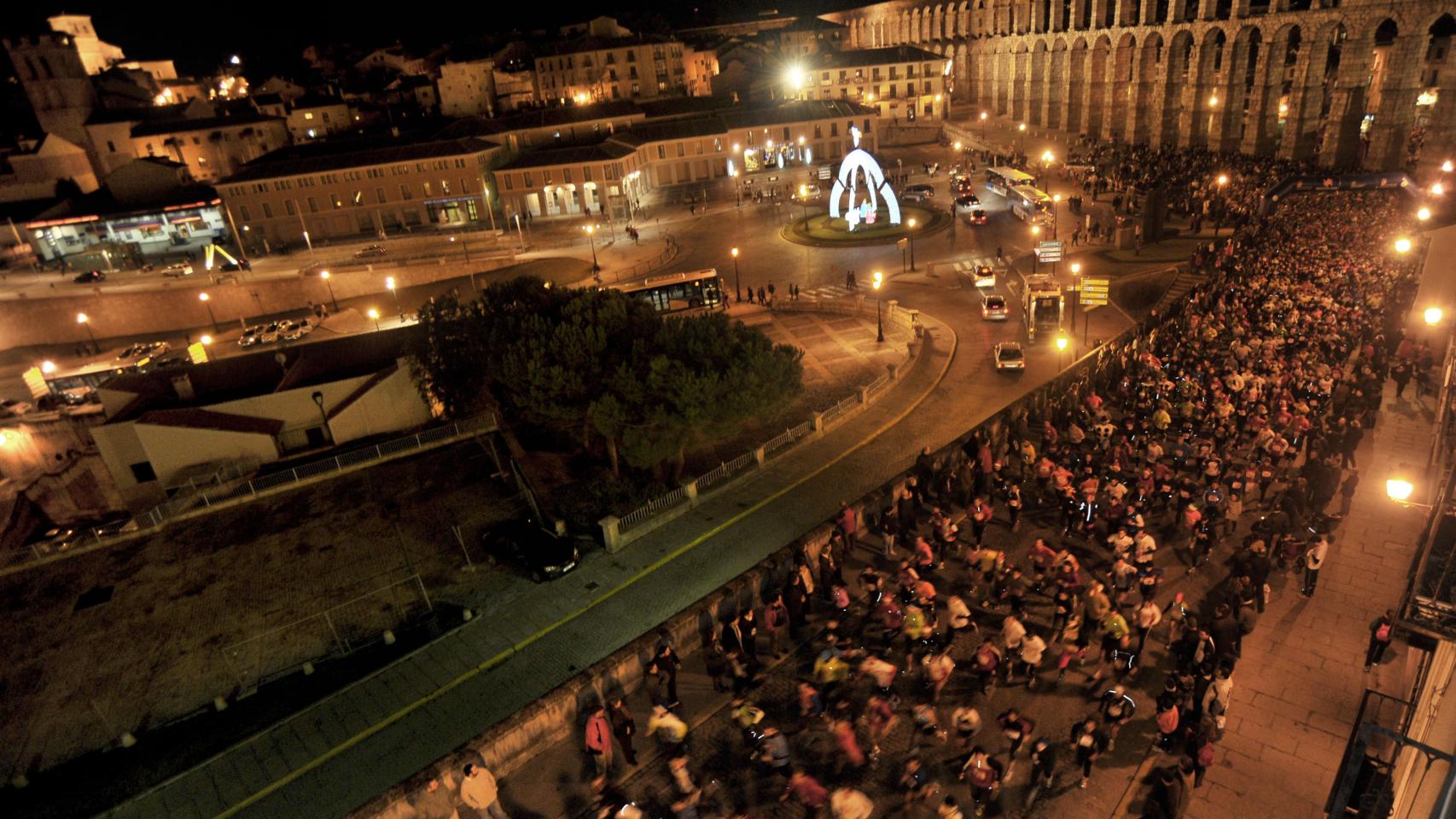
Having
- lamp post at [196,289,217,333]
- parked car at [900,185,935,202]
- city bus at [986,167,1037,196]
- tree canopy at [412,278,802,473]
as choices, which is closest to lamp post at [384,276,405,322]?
lamp post at [196,289,217,333]

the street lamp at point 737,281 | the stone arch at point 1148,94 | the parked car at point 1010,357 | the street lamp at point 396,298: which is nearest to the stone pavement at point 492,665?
the parked car at point 1010,357

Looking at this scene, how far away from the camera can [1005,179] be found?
56844 millimetres

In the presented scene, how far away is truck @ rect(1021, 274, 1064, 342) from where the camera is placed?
3070cm

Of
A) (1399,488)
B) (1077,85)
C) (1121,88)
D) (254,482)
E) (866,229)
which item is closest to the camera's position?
(1399,488)

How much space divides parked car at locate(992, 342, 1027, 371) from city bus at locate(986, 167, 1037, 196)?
30813 millimetres

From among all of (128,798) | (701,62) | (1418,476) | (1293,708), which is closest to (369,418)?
(128,798)

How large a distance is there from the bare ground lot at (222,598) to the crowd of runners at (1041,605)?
9.11 meters

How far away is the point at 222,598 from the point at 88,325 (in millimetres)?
52284

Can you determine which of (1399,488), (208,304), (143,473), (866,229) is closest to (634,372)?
(1399,488)

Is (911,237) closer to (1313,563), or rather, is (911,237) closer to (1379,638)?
(1313,563)

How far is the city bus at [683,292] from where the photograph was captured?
39.5m

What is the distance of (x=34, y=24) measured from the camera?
90.8 metres

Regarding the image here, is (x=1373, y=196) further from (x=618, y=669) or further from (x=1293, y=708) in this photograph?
(x=618, y=669)

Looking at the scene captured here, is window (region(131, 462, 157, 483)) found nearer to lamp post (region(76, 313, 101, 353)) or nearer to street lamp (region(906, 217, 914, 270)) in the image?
lamp post (region(76, 313, 101, 353))
